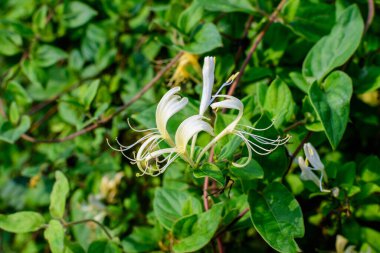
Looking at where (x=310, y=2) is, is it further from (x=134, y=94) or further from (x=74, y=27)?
(x=74, y=27)

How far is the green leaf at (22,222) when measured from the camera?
0.88 m

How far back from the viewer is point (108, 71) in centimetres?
137

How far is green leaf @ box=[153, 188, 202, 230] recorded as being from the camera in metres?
0.85

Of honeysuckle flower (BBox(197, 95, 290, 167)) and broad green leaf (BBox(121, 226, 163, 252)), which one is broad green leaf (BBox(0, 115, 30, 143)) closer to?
broad green leaf (BBox(121, 226, 163, 252))

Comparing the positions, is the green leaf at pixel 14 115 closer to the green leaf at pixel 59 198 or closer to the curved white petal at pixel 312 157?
the green leaf at pixel 59 198

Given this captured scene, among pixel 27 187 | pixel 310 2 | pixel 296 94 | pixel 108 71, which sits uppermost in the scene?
pixel 310 2

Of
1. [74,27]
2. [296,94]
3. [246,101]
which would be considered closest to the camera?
[246,101]

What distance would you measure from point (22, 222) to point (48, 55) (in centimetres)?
55

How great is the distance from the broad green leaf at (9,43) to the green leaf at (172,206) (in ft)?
2.12

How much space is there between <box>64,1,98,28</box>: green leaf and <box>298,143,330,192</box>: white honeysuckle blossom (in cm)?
76

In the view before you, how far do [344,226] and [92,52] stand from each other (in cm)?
80

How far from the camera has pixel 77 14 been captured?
1.34 metres

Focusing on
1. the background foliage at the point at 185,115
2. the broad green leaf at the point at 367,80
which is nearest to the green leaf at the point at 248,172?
the background foliage at the point at 185,115

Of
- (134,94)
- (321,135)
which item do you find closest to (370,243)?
(321,135)
